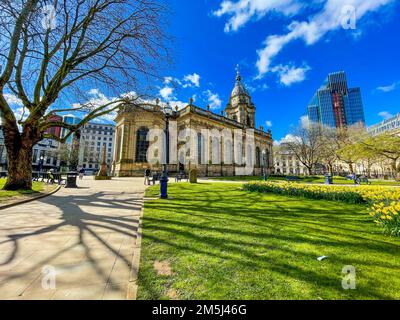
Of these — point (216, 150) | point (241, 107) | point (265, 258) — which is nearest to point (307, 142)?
point (241, 107)

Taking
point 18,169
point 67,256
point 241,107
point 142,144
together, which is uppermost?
point 241,107

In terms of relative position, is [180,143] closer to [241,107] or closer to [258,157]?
[241,107]

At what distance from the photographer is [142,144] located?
28750mm

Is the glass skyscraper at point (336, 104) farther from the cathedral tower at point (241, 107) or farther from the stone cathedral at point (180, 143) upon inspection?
the stone cathedral at point (180, 143)

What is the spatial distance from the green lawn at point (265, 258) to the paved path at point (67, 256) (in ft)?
1.05

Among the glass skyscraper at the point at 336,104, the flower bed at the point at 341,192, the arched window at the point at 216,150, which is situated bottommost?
the flower bed at the point at 341,192

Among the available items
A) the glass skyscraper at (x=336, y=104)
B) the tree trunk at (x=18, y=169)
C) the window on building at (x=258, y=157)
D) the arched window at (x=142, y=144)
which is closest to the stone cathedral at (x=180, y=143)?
the arched window at (x=142, y=144)

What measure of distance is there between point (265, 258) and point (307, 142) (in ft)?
128

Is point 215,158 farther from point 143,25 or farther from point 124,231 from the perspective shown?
point 124,231

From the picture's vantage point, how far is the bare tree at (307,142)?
108 feet

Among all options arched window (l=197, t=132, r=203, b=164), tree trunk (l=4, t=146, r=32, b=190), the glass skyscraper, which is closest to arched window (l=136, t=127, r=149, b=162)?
arched window (l=197, t=132, r=203, b=164)

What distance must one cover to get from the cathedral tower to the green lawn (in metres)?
38.3

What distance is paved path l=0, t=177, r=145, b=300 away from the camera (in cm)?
182

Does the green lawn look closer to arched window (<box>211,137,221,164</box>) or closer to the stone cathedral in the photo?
the stone cathedral
